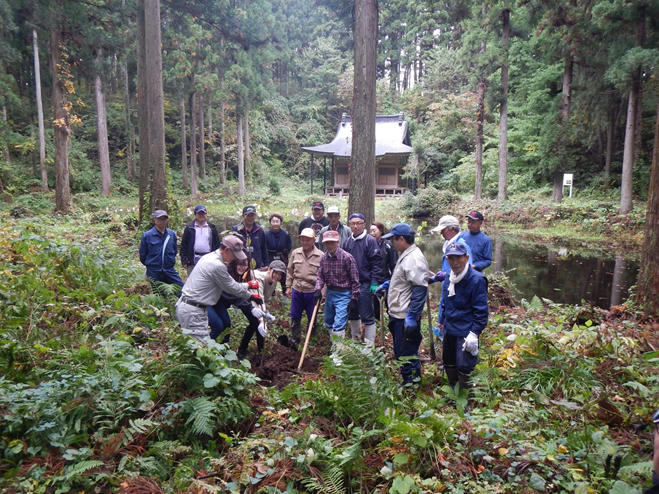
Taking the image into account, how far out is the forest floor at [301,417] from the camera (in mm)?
2607

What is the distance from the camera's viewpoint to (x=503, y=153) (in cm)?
2323

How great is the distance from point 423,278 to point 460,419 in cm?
157

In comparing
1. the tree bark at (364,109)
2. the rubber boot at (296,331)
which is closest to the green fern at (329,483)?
the rubber boot at (296,331)

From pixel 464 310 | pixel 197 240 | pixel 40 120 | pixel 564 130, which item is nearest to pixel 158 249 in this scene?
pixel 197 240

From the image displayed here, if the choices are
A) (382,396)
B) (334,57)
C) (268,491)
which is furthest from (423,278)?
(334,57)

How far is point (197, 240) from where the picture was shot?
6.79m

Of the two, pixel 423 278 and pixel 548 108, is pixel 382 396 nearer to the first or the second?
pixel 423 278

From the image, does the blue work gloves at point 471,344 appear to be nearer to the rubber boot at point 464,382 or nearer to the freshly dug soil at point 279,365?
the rubber boot at point 464,382

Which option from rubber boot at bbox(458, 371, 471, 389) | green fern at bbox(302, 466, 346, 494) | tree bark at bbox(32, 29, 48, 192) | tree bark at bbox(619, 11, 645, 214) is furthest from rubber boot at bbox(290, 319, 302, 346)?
tree bark at bbox(32, 29, 48, 192)

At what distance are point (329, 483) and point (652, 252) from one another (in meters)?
5.38

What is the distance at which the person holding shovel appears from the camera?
5137 millimetres

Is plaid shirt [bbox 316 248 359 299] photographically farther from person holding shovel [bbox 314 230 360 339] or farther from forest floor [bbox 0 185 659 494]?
forest floor [bbox 0 185 659 494]

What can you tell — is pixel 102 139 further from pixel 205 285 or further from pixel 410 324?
pixel 410 324

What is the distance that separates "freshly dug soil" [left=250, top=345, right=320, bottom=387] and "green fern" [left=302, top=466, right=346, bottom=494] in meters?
1.90
